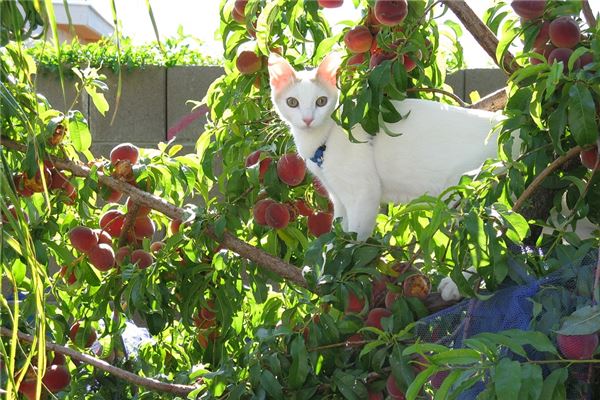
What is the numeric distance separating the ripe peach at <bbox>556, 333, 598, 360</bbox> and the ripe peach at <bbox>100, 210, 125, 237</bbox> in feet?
4.25

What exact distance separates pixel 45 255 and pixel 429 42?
3.11ft

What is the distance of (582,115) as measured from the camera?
1.28 metres

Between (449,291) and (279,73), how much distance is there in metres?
0.70

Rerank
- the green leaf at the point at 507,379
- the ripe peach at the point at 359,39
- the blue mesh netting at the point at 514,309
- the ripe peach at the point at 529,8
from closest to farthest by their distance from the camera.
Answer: the green leaf at the point at 507,379 → the blue mesh netting at the point at 514,309 → the ripe peach at the point at 529,8 → the ripe peach at the point at 359,39

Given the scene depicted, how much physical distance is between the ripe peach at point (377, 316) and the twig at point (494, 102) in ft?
2.25

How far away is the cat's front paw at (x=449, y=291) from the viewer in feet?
4.87

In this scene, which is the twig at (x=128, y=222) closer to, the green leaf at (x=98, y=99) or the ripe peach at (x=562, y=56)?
the green leaf at (x=98, y=99)

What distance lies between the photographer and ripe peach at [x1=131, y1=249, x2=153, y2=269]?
2023 millimetres

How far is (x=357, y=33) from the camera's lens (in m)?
1.78

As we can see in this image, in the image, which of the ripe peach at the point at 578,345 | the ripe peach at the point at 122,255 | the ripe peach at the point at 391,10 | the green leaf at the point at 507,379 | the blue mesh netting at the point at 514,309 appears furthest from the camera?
the ripe peach at the point at 122,255

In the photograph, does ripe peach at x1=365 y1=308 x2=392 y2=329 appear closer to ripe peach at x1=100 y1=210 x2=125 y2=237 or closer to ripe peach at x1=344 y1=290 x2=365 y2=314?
ripe peach at x1=344 y1=290 x2=365 y2=314

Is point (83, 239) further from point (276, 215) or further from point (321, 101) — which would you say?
point (321, 101)

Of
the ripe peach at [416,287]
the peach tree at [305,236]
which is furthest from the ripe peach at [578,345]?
the ripe peach at [416,287]

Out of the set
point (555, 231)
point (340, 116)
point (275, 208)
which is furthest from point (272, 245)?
point (555, 231)
